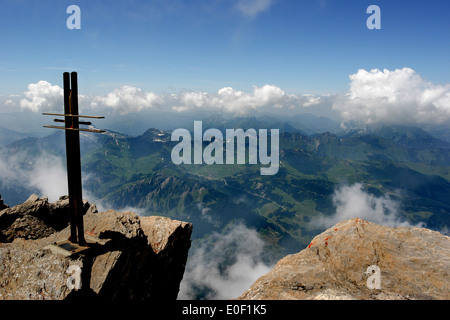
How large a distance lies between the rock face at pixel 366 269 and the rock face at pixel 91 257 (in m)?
8.80

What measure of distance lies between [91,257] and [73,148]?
22.7ft

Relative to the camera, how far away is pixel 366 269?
16.9 meters

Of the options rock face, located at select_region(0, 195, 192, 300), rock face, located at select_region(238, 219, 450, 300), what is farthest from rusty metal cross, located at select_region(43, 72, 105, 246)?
rock face, located at select_region(238, 219, 450, 300)

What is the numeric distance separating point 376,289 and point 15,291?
65.2 feet

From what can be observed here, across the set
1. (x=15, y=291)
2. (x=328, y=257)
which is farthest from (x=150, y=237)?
(x=328, y=257)

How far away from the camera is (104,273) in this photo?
14.9 metres

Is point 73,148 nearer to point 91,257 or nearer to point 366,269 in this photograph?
point 91,257

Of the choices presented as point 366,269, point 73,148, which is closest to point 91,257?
point 73,148

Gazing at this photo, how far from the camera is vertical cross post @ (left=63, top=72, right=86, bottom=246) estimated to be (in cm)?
1361

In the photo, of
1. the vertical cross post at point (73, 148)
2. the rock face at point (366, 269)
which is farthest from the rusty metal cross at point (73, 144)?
the rock face at point (366, 269)

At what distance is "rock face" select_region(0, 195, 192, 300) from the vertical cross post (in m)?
2.14

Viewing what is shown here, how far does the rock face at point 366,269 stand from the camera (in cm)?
1480

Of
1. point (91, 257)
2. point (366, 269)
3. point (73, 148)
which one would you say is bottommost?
point (366, 269)
